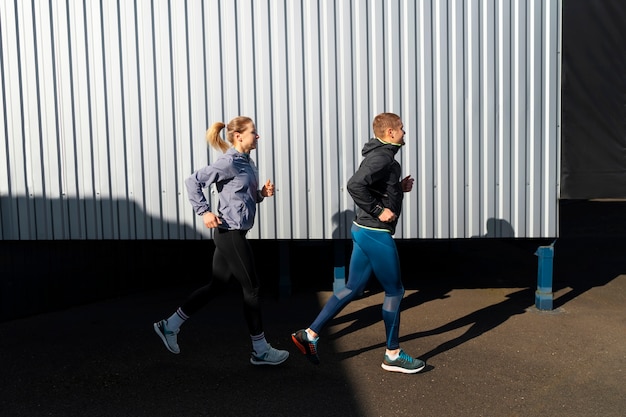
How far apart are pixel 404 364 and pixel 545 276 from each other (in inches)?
87.8

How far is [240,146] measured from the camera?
4.51 metres

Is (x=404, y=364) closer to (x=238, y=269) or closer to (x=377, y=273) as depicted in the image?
(x=377, y=273)

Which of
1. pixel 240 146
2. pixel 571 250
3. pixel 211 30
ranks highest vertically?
pixel 211 30

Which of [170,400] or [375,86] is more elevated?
[375,86]

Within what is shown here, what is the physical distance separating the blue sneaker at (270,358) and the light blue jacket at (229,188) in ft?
3.00

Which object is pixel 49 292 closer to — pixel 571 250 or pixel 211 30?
pixel 211 30

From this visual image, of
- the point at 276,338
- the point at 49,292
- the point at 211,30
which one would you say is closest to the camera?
the point at 276,338

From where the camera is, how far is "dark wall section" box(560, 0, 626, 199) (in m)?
5.83

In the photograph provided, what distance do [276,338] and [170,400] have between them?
55.7 inches

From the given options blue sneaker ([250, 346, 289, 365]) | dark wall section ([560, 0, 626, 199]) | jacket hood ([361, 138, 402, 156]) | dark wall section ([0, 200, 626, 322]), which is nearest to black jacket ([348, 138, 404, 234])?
jacket hood ([361, 138, 402, 156])

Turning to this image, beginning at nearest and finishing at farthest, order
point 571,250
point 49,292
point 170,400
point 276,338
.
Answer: point 170,400, point 276,338, point 49,292, point 571,250

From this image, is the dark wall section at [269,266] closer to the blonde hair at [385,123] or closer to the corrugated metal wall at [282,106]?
the corrugated metal wall at [282,106]

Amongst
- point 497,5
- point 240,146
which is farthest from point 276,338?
point 497,5

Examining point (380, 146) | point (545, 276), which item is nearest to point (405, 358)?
point (380, 146)
